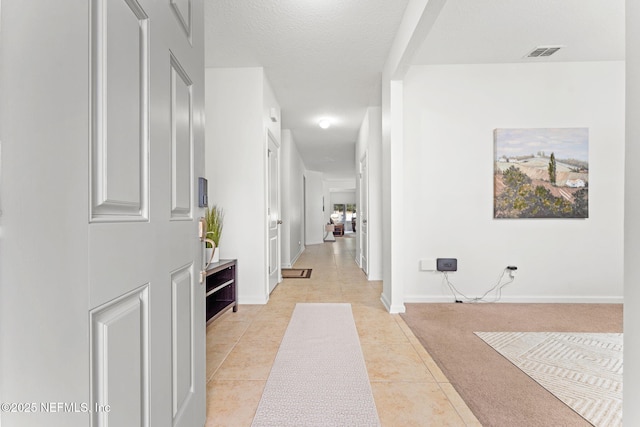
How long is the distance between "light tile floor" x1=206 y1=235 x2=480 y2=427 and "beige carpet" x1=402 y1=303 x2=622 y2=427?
0.11m

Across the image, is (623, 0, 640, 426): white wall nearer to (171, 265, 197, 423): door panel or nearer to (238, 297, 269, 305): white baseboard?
(171, 265, 197, 423): door panel

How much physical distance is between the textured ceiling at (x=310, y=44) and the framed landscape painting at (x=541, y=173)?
1.67 metres

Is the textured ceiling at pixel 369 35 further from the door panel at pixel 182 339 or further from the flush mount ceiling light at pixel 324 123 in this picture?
the door panel at pixel 182 339

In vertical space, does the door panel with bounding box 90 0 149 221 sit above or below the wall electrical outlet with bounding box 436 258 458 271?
above

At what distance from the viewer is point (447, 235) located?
344 cm

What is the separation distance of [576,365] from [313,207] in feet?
28.9

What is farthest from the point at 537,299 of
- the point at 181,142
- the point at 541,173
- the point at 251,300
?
the point at 181,142

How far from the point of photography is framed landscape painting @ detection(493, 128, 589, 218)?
3.39m

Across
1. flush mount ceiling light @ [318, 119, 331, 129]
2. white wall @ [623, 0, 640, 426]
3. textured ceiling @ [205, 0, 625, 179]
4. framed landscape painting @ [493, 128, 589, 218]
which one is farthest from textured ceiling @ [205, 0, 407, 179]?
white wall @ [623, 0, 640, 426]

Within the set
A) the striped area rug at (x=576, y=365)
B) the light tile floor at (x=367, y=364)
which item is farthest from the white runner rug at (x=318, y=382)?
the striped area rug at (x=576, y=365)

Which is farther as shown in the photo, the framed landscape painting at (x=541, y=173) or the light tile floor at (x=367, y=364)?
the framed landscape painting at (x=541, y=173)

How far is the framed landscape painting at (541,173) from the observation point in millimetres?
3393

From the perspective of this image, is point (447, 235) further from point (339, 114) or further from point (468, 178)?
point (339, 114)

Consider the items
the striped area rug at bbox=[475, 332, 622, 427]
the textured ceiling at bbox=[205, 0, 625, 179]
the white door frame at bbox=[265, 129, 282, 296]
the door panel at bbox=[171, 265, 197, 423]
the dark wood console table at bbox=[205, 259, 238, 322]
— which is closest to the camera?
the door panel at bbox=[171, 265, 197, 423]
